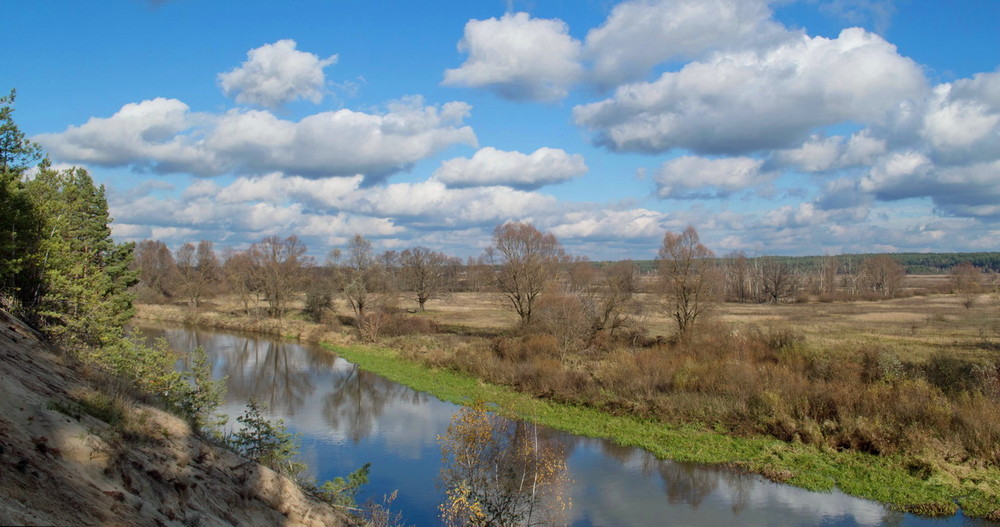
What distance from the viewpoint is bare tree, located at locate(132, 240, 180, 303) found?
259ft

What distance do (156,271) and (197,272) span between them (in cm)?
1616

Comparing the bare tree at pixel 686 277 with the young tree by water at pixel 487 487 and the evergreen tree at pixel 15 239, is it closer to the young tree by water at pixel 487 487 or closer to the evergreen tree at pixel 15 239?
the young tree by water at pixel 487 487

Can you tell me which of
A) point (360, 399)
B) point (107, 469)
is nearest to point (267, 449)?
point (107, 469)

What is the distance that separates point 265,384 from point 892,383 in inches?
1256


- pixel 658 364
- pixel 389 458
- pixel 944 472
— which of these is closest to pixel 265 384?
pixel 389 458

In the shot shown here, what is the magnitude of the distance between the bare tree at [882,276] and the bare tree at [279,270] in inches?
3648

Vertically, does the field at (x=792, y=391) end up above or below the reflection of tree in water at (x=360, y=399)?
above

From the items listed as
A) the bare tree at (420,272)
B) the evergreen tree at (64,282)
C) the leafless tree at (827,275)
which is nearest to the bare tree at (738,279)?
the leafless tree at (827,275)

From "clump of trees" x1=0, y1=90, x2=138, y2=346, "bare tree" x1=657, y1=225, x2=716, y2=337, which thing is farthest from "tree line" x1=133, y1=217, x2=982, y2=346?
"clump of trees" x1=0, y1=90, x2=138, y2=346

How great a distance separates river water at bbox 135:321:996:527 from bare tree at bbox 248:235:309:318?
30.5m

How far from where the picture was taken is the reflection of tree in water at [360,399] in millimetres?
25312

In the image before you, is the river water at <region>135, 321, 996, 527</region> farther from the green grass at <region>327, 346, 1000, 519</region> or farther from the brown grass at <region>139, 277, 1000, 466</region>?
the brown grass at <region>139, 277, 1000, 466</region>

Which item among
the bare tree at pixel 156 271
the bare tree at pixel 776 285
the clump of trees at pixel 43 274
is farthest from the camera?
the bare tree at pixel 776 285

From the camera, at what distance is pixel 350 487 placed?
1264 cm
